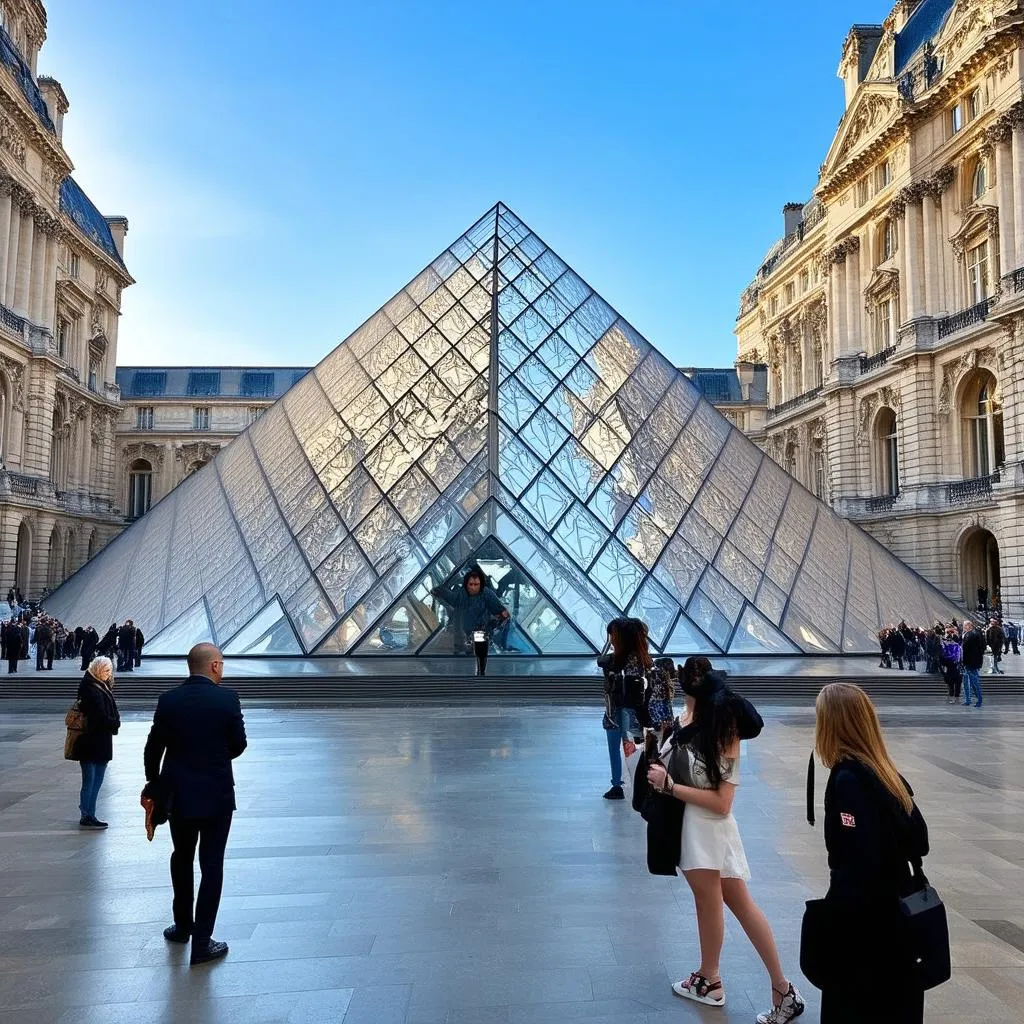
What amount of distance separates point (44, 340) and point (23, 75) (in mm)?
10143

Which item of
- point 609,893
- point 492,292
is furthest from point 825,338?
point 609,893

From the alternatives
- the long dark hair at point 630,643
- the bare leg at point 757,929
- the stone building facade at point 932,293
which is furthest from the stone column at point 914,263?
the bare leg at point 757,929

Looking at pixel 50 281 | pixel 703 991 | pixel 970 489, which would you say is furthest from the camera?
pixel 50 281

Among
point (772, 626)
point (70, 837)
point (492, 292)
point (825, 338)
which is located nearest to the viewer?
point (70, 837)

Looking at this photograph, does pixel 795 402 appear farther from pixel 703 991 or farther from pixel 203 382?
pixel 703 991

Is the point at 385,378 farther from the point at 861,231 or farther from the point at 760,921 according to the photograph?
the point at 861,231

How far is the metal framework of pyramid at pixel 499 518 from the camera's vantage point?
1574 cm

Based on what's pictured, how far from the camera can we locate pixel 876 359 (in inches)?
1331

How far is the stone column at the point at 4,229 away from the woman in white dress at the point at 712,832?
115 feet

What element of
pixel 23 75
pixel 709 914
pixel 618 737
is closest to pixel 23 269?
pixel 23 75

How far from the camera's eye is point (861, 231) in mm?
35375

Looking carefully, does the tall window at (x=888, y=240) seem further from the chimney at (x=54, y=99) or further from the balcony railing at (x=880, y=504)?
the chimney at (x=54, y=99)

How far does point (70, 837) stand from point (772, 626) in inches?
500

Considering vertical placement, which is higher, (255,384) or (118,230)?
(118,230)
